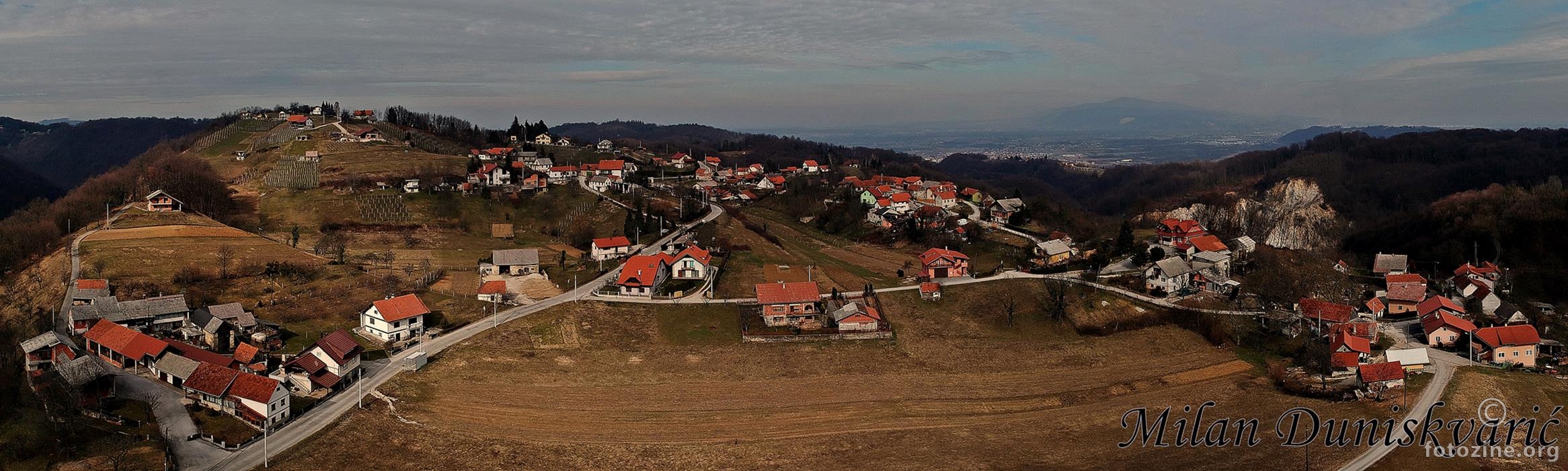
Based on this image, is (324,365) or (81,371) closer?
(81,371)

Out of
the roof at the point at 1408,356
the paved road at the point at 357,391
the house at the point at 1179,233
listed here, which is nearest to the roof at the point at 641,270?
the paved road at the point at 357,391

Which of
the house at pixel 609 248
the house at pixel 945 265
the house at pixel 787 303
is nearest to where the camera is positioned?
the house at pixel 787 303

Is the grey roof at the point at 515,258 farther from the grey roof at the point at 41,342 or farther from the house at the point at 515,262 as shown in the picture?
the grey roof at the point at 41,342

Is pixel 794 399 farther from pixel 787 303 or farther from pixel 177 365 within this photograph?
pixel 177 365

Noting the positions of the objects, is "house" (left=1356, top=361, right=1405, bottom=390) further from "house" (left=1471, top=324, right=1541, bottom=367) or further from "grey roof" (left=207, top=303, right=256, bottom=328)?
"grey roof" (left=207, top=303, right=256, bottom=328)

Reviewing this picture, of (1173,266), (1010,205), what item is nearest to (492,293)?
(1173,266)

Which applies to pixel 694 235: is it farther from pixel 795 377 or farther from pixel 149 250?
pixel 149 250

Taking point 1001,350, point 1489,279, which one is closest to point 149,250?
point 1001,350
